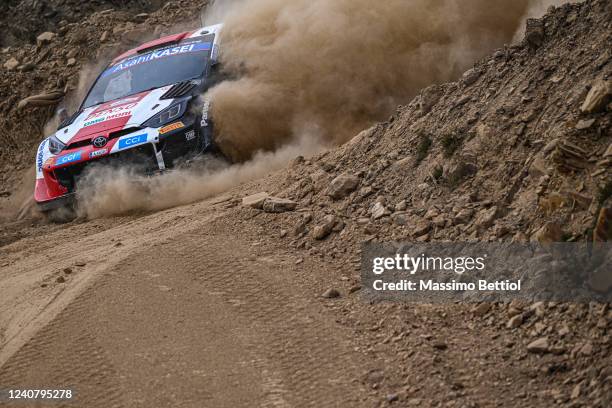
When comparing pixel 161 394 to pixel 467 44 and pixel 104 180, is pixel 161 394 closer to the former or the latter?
pixel 104 180

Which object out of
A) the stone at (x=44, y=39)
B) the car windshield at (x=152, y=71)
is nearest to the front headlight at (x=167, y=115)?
the car windshield at (x=152, y=71)

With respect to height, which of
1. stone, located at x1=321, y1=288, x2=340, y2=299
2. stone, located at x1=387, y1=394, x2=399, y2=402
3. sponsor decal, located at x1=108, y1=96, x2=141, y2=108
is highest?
sponsor decal, located at x1=108, y1=96, x2=141, y2=108

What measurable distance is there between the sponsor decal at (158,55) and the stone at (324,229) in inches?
183

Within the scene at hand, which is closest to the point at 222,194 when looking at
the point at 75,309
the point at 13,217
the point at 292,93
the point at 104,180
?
the point at 104,180

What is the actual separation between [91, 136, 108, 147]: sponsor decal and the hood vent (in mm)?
850

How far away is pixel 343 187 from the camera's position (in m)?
7.37

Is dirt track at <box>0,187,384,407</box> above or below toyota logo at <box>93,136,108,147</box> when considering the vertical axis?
below

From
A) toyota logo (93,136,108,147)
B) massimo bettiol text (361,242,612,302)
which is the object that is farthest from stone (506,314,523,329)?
toyota logo (93,136,108,147)

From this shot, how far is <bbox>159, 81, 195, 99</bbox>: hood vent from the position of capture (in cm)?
Answer: 1004

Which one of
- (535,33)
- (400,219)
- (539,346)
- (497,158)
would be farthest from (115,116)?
(539,346)

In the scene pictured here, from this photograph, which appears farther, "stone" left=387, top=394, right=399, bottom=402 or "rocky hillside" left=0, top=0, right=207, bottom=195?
"rocky hillside" left=0, top=0, right=207, bottom=195

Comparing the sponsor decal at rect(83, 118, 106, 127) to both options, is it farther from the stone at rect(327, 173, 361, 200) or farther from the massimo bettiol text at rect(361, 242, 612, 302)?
the massimo bettiol text at rect(361, 242, 612, 302)

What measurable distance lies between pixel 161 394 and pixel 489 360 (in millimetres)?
1802

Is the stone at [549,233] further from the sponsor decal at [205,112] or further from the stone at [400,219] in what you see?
the sponsor decal at [205,112]
